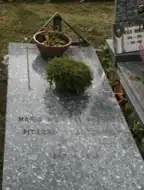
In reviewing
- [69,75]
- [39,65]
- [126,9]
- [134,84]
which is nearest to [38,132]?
[69,75]

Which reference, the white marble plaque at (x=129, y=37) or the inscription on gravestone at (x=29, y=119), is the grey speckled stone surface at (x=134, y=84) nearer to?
the white marble plaque at (x=129, y=37)

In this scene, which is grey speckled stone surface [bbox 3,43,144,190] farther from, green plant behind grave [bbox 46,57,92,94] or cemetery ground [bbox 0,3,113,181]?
cemetery ground [bbox 0,3,113,181]

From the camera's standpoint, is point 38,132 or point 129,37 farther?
point 129,37

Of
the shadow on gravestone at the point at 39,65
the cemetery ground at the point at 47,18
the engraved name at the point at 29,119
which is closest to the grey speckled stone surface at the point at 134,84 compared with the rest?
the shadow on gravestone at the point at 39,65

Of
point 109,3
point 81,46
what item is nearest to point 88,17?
point 109,3

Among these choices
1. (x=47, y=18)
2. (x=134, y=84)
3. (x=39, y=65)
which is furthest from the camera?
(x=47, y=18)

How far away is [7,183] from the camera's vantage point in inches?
122

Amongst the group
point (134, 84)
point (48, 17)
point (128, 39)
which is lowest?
point (48, 17)

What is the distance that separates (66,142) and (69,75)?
86cm

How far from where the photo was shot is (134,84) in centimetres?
461

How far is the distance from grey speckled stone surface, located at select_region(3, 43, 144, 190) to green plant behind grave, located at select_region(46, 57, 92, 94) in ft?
0.36

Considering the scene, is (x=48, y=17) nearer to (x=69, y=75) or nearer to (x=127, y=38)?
(x=127, y=38)

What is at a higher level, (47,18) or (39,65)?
(39,65)

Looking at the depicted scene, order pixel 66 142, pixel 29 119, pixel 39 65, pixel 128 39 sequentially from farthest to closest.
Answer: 1. pixel 128 39
2. pixel 39 65
3. pixel 29 119
4. pixel 66 142
